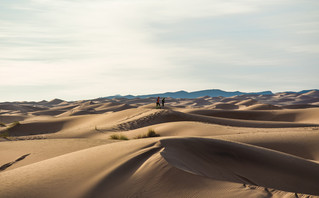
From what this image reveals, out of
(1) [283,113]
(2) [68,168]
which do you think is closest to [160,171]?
(2) [68,168]

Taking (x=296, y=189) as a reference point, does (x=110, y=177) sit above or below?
above

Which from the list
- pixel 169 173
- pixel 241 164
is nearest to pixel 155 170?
pixel 169 173

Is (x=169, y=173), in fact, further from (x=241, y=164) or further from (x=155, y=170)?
(x=241, y=164)

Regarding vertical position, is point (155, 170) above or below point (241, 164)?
above

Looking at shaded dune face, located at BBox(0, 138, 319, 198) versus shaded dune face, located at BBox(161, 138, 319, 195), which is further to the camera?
shaded dune face, located at BBox(161, 138, 319, 195)

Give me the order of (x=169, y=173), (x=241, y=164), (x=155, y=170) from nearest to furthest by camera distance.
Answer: (x=169, y=173), (x=155, y=170), (x=241, y=164)

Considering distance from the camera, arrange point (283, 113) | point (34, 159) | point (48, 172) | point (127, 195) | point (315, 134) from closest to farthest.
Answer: point (127, 195), point (48, 172), point (34, 159), point (315, 134), point (283, 113)

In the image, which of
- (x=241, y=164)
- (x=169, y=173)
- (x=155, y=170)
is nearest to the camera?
(x=169, y=173)

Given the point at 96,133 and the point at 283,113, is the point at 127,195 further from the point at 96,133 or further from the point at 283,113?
the point at 283,113

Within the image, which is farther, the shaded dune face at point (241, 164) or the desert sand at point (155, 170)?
the shaded dune face at point (241, 164)

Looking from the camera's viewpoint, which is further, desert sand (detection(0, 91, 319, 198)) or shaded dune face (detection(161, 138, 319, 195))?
shaded dune face (detection(161, 138, 319, 195))

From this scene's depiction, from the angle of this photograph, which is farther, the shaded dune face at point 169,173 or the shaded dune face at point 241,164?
the shaded dune face at point 241,164

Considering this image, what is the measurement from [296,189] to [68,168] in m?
4.70

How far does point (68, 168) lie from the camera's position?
6.92 meters
